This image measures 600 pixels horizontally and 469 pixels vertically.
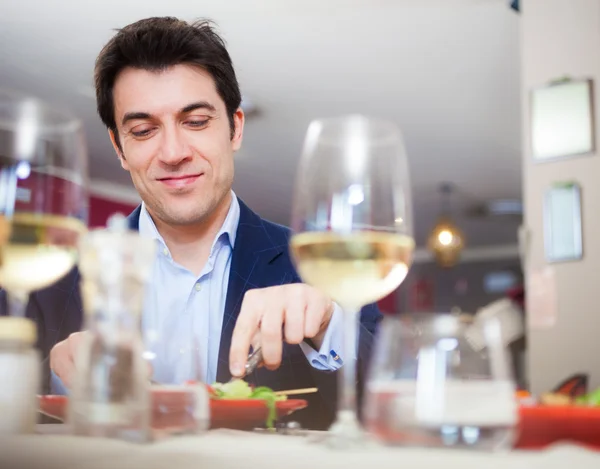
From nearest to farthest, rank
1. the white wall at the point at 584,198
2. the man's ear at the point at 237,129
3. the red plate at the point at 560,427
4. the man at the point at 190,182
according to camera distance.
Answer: the red plate at the point at 560,427 → the man at the point at 190,182 → the man's ear at the point at 237,129 → the white wall at the point at 584,198

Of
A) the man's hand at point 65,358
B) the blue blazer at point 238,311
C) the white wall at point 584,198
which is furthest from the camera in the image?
the white wall at point 584,198

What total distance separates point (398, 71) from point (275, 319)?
4084mm

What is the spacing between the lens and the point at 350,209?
51 centimetres

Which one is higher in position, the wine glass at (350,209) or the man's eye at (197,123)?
the man's eye at (197,123)

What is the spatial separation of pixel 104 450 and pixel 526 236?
2.85m

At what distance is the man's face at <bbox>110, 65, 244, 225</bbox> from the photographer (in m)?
1.51

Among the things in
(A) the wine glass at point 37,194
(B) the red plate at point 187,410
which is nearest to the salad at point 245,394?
(B) the red plate at point 187,410

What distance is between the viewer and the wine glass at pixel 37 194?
1.66ft

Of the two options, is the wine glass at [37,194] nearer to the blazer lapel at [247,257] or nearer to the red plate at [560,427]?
the red plate at [560,427]

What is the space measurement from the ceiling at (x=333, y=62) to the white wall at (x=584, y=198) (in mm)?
711

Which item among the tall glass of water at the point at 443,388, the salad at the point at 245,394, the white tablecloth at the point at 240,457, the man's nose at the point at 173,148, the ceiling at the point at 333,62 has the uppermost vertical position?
the ceiling at the point at 333,62

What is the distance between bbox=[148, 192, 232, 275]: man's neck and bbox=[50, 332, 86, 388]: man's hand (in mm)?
1124

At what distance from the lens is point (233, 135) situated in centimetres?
188

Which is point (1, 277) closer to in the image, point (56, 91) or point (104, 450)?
point (104, 450)
